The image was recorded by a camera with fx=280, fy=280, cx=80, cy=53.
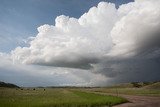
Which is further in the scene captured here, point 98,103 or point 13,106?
point 98,103

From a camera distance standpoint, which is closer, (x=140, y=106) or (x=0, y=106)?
(x=0, y=106)

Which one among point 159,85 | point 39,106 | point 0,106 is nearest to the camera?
point 0,106

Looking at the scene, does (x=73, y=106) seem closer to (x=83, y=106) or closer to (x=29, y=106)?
(x=83, y=106)

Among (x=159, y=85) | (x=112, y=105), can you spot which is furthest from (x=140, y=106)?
(x=159, y=85)

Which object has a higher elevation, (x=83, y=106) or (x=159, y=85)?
(x=159, y=85)

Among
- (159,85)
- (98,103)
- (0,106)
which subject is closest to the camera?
(0,106)

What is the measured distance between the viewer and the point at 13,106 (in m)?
41.8

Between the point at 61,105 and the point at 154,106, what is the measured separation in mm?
18441

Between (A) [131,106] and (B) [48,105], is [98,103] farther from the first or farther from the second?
(B) [48,105]

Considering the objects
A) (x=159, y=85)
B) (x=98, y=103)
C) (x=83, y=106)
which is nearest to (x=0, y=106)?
(x=83, y=106)

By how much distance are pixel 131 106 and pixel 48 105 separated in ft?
54.4

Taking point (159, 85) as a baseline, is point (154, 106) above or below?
below

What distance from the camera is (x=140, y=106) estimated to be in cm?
5362

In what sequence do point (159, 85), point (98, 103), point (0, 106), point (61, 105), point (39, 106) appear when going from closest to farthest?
1. point (0, 106)
2. point (39, 106)
3. point (61, 105)
4. point (98, 103)
5. point (159, 85)
